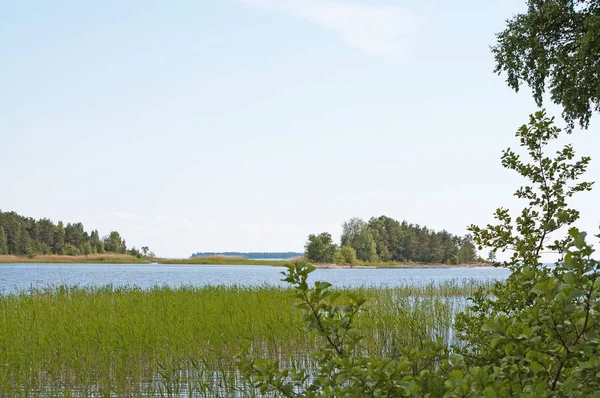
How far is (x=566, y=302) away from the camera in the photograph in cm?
289

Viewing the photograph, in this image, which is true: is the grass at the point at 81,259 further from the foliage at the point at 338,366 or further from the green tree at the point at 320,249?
the foliage at the point at 338,366

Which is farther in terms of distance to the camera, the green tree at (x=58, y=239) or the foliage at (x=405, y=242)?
the foliage at (x=405, y=242)

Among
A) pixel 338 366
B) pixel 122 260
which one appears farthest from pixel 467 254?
pixel 338 366

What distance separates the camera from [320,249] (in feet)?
320

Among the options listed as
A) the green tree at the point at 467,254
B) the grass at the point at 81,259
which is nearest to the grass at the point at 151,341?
the grass at the point at 81,259

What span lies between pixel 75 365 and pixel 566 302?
315 inches

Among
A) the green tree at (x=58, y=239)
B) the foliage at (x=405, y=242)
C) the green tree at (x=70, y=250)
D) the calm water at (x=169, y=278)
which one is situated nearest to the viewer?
the calm water at (x=169, y=278)

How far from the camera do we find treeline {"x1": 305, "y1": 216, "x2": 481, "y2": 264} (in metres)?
116

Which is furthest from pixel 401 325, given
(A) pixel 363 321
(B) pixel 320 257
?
(B) pixel 320 257

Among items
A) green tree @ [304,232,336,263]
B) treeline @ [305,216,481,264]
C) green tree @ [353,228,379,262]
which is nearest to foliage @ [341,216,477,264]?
treeline @ [305,216,481,264]

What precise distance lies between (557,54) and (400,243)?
4553 inches

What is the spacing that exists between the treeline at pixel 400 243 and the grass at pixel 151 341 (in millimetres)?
100955

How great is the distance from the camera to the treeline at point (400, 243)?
380 ft

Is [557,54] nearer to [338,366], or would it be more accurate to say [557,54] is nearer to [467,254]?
[338,366]
